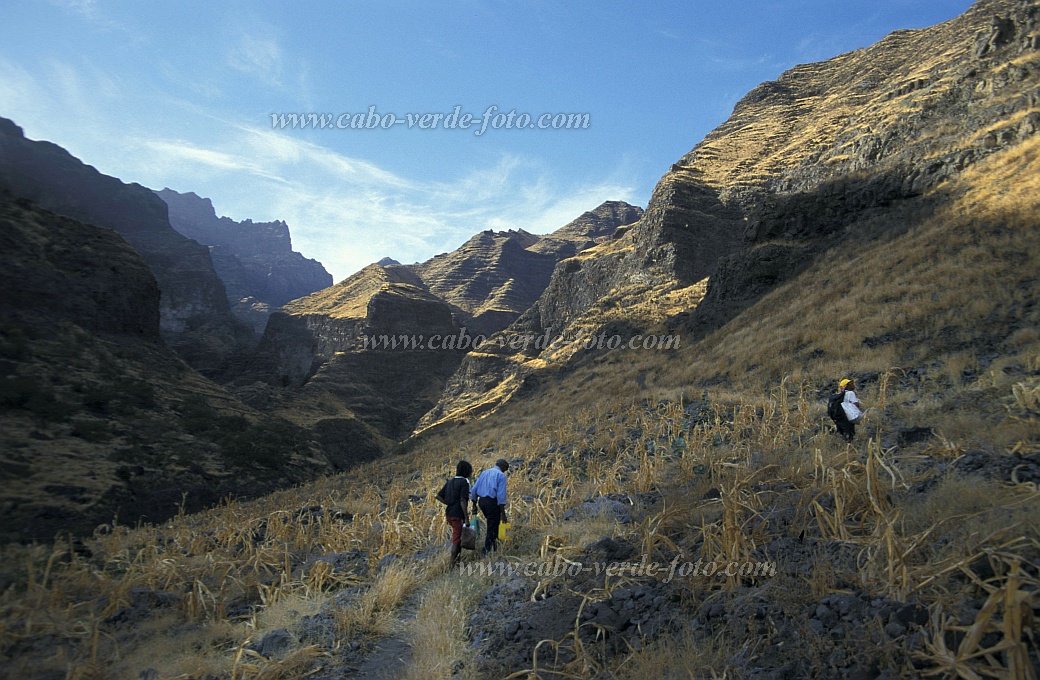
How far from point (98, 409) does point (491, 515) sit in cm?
3125

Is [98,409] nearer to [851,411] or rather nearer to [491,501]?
[491,501]

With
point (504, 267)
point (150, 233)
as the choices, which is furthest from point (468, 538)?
point (150, 233)

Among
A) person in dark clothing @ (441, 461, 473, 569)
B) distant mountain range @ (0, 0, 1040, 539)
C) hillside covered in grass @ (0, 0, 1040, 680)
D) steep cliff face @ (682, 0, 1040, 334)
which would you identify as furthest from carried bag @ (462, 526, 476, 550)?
steep cliff face @ (682, 0, 1040, 334)

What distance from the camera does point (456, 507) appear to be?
7.26 metres

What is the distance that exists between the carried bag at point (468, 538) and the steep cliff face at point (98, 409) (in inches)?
730

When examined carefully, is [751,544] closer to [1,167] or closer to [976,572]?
[976,572]

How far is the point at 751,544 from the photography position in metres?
4.46

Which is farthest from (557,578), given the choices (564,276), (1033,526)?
(564,276)

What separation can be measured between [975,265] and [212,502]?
A: 1301 inches

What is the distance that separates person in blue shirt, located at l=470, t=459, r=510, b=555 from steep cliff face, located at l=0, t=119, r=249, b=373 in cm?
8915

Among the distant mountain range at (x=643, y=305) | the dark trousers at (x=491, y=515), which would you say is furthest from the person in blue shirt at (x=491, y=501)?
the distant mountain range at (x=643, y=305)

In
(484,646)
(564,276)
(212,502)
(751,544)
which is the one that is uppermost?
(564,276)

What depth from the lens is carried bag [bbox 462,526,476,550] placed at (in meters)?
7.02

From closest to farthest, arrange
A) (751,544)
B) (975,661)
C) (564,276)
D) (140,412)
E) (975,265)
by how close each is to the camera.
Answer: (975,661) → (751,544) → (975,265) → (140,412) → (564,276)
